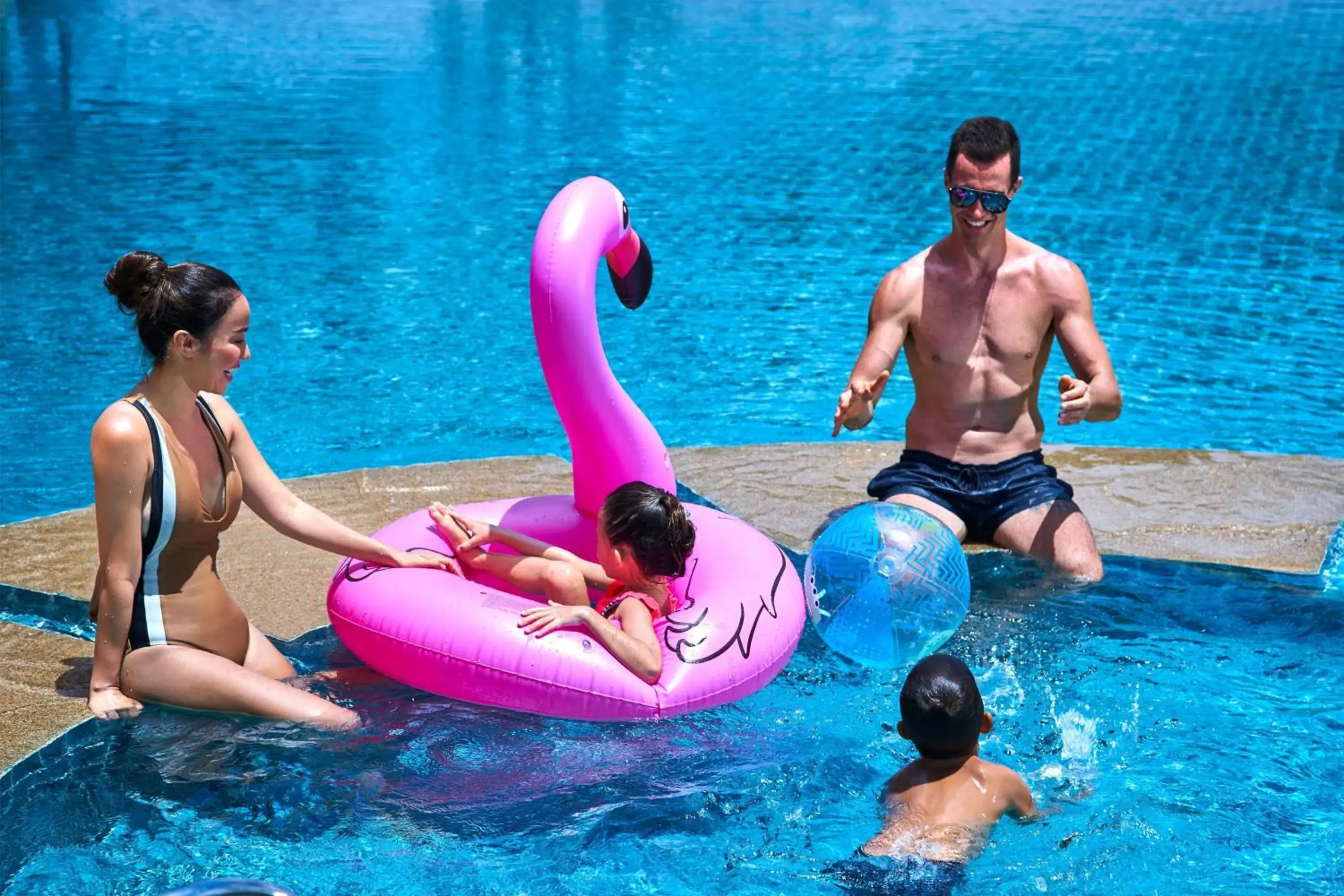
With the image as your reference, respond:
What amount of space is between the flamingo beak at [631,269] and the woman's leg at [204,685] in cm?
191

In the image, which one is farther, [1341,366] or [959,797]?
[1341,366]

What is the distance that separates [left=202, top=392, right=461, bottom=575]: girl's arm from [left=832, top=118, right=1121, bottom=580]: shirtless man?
182 cm

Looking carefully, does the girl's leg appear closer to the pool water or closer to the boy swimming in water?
the pool water

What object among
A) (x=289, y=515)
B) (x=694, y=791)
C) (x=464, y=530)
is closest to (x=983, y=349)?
(x=464, y=530)

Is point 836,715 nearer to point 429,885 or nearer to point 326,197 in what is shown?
point 429,885

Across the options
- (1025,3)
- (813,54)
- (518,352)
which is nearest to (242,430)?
(518,352)

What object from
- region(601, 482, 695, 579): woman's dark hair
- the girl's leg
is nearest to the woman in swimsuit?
the girl's leg

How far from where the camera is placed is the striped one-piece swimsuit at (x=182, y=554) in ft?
13.4

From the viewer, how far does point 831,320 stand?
9.65m

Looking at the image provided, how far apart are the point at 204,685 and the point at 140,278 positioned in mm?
1169

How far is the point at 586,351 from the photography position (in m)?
4.89

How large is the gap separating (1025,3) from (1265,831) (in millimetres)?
20809

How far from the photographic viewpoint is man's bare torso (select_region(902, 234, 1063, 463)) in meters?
5.53

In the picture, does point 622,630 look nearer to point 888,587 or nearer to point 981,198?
point 888,587
